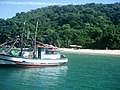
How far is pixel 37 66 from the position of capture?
140 ft

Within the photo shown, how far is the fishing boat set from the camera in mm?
40688

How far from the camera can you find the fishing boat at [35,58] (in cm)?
4069

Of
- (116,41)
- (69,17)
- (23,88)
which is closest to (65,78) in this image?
(23,88)

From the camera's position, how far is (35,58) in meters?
42.6

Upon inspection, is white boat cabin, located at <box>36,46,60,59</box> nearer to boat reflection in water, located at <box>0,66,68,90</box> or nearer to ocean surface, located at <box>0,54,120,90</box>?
boat reflection in water, located at <box>0,66,68,90</box>

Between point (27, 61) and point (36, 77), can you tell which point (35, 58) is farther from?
point (36, 77)

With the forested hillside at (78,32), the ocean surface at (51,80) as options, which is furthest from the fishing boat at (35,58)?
the forested hillside at (78,32)

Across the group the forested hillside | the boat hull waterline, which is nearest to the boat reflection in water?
the boat hull waterline

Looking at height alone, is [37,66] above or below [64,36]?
below

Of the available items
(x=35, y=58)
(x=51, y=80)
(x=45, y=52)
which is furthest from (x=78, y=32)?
(x=51, y=80)

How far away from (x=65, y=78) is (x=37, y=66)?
30.2 feet

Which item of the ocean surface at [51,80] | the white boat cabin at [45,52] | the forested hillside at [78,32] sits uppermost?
the forested hillside at [78,32]

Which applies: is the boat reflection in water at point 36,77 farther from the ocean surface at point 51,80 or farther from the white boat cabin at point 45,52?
the white boat cabin at point 45,52

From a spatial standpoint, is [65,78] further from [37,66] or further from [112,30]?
[112,30]
